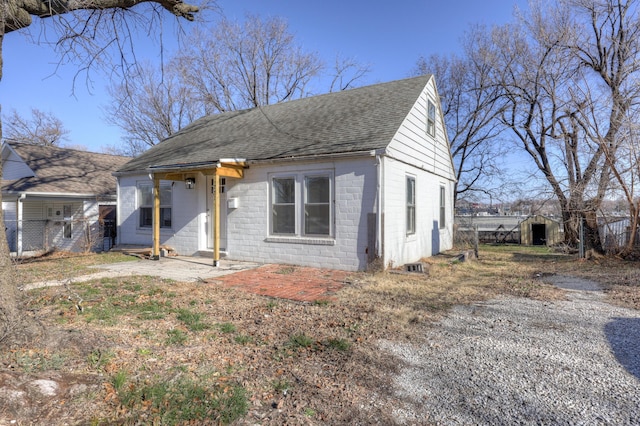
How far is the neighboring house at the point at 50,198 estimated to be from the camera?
14.7 meters

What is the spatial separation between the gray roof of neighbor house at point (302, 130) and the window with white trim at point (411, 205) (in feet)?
6.44

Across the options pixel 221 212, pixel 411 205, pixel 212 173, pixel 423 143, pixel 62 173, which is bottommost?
pixel 221 212

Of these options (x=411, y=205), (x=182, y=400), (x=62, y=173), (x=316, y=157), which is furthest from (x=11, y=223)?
(x=182, y=400)

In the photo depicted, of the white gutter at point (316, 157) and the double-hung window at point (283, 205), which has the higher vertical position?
the white gutter at point (316, 157)

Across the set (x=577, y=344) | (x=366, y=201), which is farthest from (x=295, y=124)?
(x=577, y=344)

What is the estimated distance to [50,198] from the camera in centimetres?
1489

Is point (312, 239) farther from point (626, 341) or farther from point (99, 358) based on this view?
point (626, 341)

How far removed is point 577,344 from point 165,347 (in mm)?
4521

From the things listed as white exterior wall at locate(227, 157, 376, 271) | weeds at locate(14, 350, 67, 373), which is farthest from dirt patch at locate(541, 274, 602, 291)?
weeds at locate(14, 350, 67, 373)

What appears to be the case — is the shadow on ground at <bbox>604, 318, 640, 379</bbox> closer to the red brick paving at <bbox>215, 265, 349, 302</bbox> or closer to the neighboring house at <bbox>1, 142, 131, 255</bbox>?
the red brick paving at <bbox>215, 265, 349, 302</bbox>

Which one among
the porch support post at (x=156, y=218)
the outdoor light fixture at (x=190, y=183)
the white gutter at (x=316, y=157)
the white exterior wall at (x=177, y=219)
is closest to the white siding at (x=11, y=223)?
the white exterior wall at (x=177, y=219)

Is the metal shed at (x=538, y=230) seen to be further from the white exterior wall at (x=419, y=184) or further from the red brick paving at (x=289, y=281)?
the red brick paving at (x=289, y=281)

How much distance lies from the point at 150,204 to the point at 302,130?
235 inches

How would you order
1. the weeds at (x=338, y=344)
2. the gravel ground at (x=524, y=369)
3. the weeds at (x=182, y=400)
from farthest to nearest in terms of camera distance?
1. the weeds at (x=338, y=344)
2. the gravel ground at (x=524, y=369)
3. the weeds at (x=182, y=400)
